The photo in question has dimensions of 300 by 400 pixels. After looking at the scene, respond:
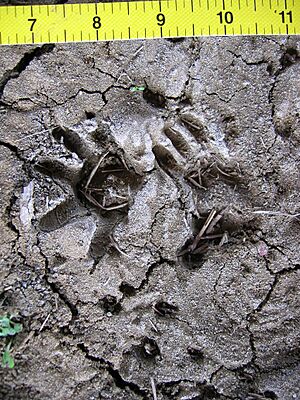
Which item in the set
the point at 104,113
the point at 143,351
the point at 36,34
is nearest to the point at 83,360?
the point at 143,351

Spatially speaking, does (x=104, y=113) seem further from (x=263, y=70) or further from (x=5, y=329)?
(x=5, y=329)

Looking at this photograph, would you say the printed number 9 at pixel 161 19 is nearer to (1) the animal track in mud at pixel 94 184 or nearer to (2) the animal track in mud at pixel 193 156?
(2) the animal track in mud at pixel 193 156

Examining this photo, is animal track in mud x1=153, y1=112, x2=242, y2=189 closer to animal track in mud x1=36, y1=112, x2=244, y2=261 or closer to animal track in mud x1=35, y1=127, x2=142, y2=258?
animal track in mud x1=36, y1=112, x2=244, y2=261

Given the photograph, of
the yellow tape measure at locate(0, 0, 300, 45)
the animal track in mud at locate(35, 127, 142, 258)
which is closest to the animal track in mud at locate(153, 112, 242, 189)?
the animal track in mud at locate(35, 127, 142, 258)

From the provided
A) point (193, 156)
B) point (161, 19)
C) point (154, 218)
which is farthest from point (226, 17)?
point (154, 218)

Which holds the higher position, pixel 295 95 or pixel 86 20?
pixel 86 20

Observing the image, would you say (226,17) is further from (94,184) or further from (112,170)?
(94,184)
